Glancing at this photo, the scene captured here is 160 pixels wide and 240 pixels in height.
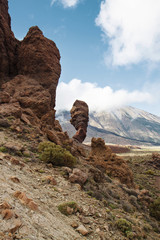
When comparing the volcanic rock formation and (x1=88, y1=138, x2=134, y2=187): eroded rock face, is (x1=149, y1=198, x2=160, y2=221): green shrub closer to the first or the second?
(x1=88, y1=138, x2=134, y2=187): eroded rock face

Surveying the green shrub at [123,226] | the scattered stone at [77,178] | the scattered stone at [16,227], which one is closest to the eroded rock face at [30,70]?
the scattered stone at [77,178]

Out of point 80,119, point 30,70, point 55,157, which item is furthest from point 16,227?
point 80,119

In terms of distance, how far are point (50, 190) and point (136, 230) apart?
179 inches

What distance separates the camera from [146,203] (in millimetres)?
13898

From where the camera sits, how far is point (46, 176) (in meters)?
7.73

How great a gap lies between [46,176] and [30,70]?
64.6 ft

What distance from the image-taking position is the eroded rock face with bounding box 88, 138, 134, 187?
56.9 ft

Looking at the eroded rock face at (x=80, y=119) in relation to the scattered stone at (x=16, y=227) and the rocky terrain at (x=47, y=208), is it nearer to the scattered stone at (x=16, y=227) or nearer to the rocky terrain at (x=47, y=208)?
the rocky terrain at (x=47, y=208)

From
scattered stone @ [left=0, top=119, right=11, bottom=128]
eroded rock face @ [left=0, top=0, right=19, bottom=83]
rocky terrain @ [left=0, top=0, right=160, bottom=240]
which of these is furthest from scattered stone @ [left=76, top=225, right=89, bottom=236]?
eroded rock face @ [left=0, top=0, right=19, bottom=83]

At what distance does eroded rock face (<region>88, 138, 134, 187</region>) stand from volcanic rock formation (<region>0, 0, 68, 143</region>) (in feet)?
16.6

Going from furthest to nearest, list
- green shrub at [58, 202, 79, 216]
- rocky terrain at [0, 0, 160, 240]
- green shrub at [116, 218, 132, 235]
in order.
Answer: green shrub at [116, 218, 132, 235], green shrub at [58, 202, 79, 216], rocky terrain at [0, 0, 160, 240]

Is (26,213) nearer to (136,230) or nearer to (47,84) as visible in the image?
(136,230)

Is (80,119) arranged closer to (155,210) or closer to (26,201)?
(155,210)

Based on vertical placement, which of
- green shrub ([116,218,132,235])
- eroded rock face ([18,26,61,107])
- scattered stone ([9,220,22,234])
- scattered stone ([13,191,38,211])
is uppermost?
eroded rock face ([18,26,61,107])
